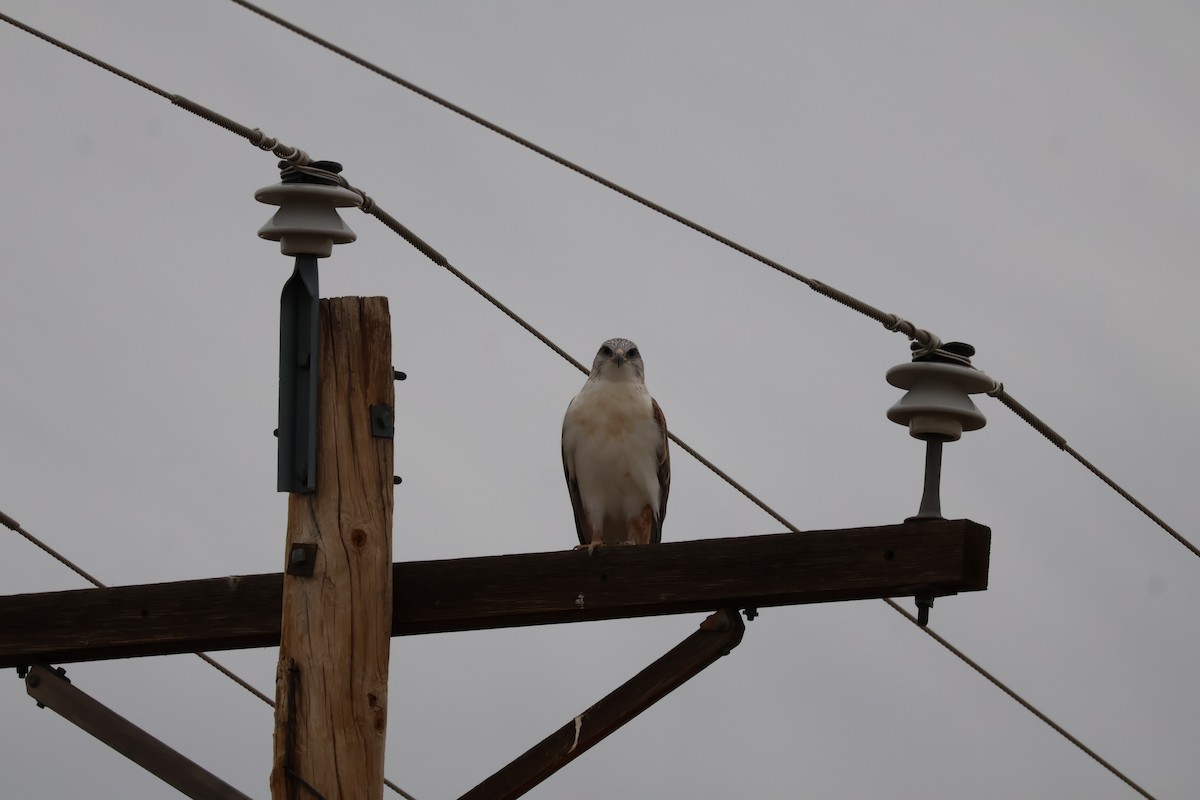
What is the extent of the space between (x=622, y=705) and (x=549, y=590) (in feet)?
1.37

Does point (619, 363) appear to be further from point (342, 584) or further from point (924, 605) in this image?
point (924, 605)

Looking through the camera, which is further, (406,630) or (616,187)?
(616,187)

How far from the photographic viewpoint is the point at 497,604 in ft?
16.3

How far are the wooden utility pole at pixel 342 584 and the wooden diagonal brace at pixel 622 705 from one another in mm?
388

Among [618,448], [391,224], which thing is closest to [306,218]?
[391,224]

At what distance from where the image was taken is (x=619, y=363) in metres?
7.43

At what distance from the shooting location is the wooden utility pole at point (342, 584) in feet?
15.5

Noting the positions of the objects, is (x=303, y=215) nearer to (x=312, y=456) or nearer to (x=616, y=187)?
(x=312, y=456)

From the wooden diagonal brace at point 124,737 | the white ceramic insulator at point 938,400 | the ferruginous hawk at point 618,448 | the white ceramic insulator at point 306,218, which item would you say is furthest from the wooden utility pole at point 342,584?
the ferruginous hawk at point 618,448

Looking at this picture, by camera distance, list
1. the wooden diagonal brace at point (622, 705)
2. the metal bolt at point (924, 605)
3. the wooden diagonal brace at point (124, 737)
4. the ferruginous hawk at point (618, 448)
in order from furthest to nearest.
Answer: the ferruginous hawk at point (618, 448)
the wooden diagonal brace at point (124, 737)
the wooden diagonal brace at point (622, 705)
the metal bolt at point (924, 605)

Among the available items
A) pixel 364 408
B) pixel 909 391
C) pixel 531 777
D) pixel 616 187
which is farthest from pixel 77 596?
pixel 909 391

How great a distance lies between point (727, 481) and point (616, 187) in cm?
134

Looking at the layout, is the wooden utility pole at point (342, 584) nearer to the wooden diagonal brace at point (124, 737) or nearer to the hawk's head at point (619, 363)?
the wooden diagonal brace at point (124, 737)

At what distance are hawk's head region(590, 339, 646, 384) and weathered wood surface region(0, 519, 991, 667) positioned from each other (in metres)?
2.54
